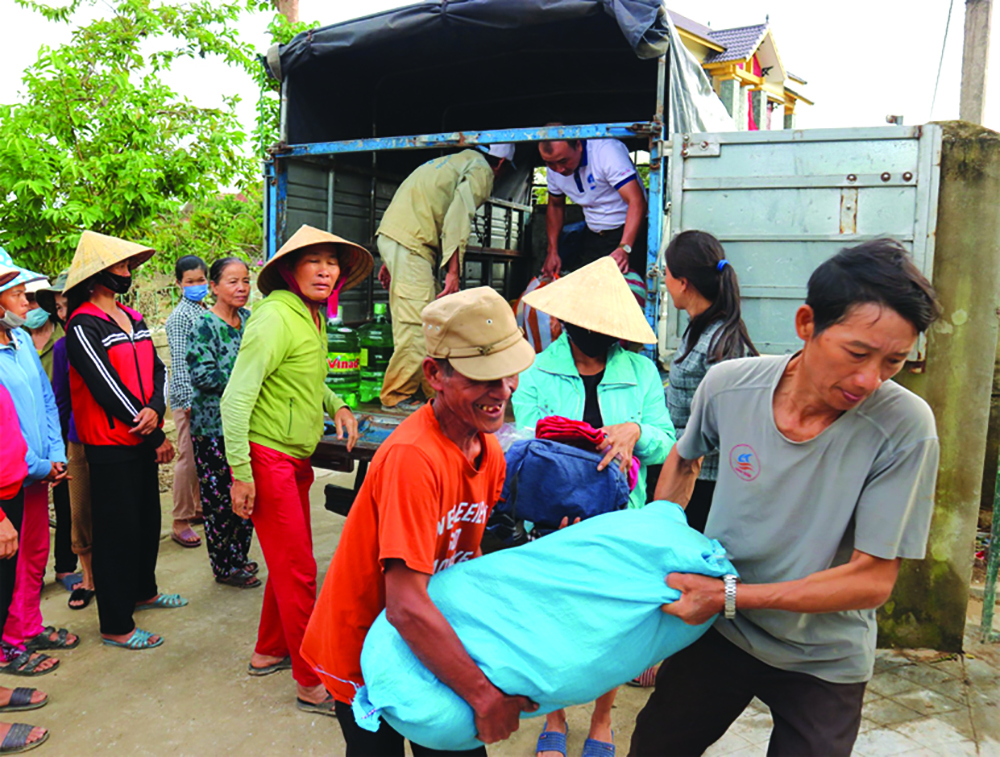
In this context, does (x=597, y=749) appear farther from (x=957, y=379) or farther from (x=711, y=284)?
(x=957, y=379)

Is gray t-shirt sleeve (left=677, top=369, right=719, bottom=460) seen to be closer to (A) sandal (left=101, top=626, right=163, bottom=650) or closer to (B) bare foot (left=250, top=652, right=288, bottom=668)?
(B) bare foot (left=250, top=652, right=288, bottom=668)

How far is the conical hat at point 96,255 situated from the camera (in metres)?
3.47

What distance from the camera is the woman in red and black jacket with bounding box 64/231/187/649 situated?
3.52m

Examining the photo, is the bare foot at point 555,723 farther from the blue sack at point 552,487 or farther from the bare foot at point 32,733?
the bare foot at point 32,733

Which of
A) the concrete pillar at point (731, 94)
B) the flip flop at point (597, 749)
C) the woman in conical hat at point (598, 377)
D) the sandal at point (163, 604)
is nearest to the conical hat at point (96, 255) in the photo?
the sandal at point (163, 604)

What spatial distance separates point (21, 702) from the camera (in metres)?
3.09

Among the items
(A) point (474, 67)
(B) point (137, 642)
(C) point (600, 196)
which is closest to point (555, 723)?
(B) point (137, 642)

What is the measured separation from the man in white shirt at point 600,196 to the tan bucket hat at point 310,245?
1453 millimetres

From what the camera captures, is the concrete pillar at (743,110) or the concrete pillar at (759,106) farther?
the concrete pillar at (759,106)

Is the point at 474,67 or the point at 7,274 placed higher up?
the point at 474,67

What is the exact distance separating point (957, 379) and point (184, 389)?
438 cm

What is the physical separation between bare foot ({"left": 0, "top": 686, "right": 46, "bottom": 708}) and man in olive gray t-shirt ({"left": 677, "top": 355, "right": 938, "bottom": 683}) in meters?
2.86

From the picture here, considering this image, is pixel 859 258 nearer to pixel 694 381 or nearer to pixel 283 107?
pixel 694 381

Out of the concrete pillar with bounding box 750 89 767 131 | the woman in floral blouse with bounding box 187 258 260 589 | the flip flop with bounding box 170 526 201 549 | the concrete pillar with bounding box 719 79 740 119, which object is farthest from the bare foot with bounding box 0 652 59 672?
the concrete pillar with bounding box 750 89 767 131
